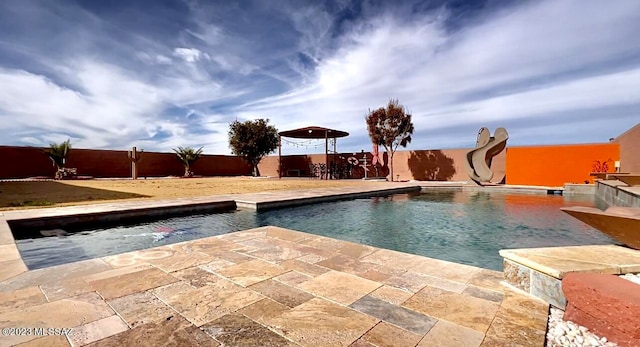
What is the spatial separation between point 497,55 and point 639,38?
8.06 feet

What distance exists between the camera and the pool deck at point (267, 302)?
1.50m

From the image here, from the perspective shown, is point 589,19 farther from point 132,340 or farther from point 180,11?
point 180,11

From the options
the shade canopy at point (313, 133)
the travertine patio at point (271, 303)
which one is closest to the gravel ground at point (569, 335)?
the travertine patio at point (271, 303)

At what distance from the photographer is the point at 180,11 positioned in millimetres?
6934

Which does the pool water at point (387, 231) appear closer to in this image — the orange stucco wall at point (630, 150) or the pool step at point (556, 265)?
the pool step at point (556, 265)

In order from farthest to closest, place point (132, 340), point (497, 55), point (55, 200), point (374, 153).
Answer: point (374, 153), point (497, 55), point (55, 200), point (132, 340)

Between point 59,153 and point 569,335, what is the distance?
61.5 feet

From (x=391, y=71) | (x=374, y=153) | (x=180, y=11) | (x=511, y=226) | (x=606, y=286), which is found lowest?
(x=511, y=226)

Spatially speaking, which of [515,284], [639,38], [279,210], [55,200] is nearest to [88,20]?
[55,200]

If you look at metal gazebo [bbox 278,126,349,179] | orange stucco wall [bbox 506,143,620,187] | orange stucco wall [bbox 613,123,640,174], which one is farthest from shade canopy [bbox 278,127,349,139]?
orange stucco wall [bbox 613,123,640,174]

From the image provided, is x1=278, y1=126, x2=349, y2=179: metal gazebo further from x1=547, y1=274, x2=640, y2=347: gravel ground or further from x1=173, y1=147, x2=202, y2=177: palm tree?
x1=547, y1=274, x2=640, y2=347: gravel ground

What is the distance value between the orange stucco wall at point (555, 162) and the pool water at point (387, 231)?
6.30m

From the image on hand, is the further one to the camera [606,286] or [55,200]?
[55,200]

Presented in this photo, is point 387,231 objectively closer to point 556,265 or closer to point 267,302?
point 556,265
